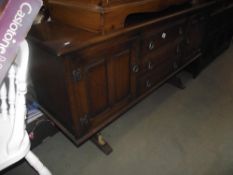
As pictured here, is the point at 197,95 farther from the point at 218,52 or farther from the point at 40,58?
the point at 40,58

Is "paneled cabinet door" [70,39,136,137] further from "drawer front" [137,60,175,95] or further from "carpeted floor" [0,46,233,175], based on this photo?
"carpeted floor" [0,46,233,175]

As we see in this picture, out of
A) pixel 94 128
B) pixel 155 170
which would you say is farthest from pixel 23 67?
pixel 155 170

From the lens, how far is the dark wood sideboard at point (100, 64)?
0.90 meters

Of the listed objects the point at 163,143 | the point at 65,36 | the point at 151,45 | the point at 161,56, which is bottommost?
the point at 163,143

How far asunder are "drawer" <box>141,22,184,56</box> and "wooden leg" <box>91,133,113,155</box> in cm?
64

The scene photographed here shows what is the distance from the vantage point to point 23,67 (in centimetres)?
72

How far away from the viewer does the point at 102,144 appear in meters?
1.37

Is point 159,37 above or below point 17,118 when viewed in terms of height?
above

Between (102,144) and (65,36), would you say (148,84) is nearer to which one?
(102,144)

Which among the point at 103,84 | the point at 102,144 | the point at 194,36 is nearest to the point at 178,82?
the point at 194,36

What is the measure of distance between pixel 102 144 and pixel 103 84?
502mm

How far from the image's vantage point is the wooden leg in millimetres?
1348

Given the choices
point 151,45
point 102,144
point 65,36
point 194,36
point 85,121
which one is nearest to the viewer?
point 65,36

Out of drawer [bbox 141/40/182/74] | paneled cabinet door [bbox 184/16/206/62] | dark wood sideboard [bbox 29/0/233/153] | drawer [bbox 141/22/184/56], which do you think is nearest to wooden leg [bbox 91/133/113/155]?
dark wood sideboard [bbox 29/0/233/153]
